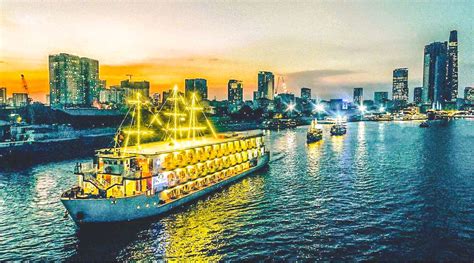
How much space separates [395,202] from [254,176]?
21836 mm

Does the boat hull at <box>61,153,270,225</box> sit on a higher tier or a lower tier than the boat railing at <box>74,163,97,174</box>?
lower

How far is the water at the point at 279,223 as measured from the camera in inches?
1093

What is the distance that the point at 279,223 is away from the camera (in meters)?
33.8

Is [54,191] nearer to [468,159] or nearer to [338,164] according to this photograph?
[338,164]

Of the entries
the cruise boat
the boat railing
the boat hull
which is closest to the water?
the boat hull

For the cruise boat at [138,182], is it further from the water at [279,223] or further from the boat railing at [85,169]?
the water at [279,223]

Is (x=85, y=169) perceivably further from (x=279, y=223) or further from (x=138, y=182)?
(x=279, y=223)

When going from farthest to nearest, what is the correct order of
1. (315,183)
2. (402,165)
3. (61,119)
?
(61,119) < (402,165) < (315,183)

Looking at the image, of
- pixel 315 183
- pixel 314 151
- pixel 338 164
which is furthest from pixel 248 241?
pixel 314 151

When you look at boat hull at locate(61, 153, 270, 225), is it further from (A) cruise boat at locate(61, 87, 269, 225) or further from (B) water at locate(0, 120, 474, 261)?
(B) water at locate(0, 120, 474, 261)

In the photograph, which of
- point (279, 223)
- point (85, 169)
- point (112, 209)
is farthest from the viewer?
point (85, 169)

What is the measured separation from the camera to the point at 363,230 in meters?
31.9

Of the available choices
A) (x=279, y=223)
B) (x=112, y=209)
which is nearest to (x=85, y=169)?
(x=112, y=209)

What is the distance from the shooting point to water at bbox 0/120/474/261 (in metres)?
27.8
